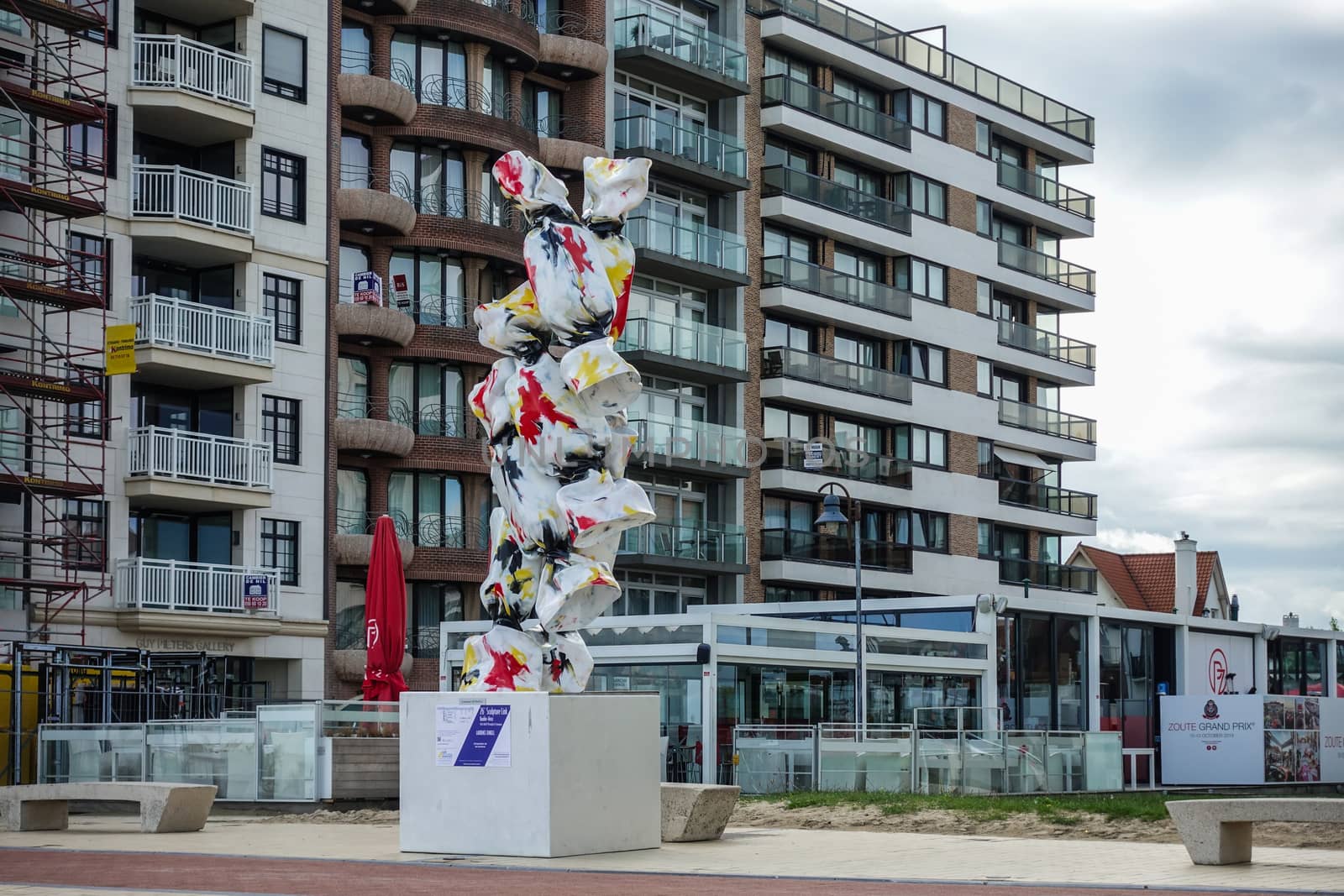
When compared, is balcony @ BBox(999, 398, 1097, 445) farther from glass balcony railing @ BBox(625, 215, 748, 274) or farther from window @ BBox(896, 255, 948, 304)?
glass balcony railing @ BBox(625, 215, 748, 274)

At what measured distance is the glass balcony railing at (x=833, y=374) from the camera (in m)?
62.2

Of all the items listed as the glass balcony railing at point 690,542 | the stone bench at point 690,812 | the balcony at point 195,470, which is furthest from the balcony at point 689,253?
the stone bench at point 690,812

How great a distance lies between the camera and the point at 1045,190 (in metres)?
75.6

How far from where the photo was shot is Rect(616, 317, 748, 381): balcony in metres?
56.2

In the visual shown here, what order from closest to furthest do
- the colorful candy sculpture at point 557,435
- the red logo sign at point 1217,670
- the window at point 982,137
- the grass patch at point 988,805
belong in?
the colorful candy sculpture at point 557,435, the grass patch at point 988,805, the red logo sign at point 1217,670, the window at point 982,137

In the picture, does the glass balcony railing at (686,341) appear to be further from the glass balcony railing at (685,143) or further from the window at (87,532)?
the window at (87,532)

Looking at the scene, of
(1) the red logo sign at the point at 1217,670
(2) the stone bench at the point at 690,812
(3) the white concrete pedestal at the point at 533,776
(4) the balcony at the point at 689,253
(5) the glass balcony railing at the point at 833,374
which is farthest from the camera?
(5) the glass balcony railing at the point at 833,374

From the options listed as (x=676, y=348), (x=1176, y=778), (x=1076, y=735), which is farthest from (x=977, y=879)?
(x=676, y=348)

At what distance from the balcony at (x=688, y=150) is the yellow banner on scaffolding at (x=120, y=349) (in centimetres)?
1874

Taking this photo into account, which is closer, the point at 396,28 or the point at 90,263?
the point at 90,263

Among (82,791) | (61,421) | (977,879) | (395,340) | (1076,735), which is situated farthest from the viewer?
(395,340)

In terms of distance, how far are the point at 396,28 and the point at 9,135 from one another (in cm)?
1245

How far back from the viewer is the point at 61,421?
4081 centimetres

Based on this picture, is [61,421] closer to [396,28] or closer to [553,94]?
[396,28]
